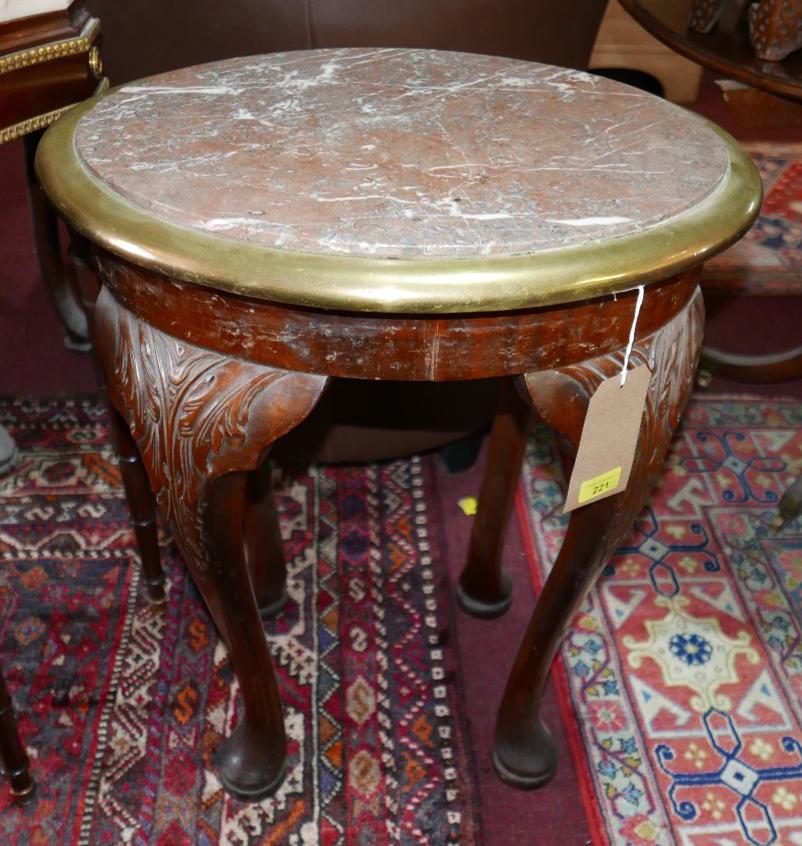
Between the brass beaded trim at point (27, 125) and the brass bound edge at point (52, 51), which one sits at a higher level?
the brass bound edge at point (52, 51)

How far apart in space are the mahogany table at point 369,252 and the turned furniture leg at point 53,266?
0.72m

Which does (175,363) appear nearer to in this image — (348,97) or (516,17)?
(348,97)

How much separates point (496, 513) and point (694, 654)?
331mm

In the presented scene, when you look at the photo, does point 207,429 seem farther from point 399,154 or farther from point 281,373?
point 399,154

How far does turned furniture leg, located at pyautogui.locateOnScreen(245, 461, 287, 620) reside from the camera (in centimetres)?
105

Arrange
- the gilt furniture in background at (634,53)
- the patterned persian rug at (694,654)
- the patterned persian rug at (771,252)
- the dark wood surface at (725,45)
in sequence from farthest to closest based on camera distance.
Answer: the gilt furniture in background at (634,53) < the patterned persian rug at (771,252) < the dark wood surface at (725,45) < the patterned persian rug at (694,654)

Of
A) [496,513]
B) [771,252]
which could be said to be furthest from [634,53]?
[496,513]

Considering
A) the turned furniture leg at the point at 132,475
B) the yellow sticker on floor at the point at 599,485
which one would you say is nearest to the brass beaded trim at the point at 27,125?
the turned furniture leg at the point at 132,475

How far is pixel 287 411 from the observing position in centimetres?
64

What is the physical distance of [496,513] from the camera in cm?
108

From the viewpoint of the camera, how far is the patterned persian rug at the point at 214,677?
3.09 feet

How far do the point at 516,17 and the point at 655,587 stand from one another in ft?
2.69

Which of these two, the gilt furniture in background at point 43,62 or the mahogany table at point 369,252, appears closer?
the mahogany table at point 369,252

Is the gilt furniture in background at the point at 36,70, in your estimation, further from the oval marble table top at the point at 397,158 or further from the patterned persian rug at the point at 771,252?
the patterned persian rug at the point at 771,252
